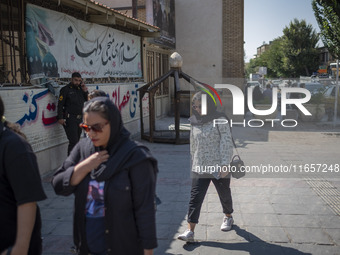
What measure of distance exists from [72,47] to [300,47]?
4685 centimetres

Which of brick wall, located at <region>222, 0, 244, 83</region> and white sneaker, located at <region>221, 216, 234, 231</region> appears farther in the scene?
brick wall, located at <region>222, 0, 244, 83</region>

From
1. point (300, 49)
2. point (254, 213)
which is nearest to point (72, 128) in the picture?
point (254, 213)

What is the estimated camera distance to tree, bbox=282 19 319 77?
4972 centimetres

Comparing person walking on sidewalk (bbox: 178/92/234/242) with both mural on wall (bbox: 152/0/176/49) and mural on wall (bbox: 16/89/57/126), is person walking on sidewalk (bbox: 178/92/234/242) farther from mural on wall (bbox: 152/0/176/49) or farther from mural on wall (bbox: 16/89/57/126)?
mural on wall (bbox: 152/0/176/49)

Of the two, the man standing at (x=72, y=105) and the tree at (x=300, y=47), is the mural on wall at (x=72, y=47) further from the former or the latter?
the tree at (x=300, y=47)

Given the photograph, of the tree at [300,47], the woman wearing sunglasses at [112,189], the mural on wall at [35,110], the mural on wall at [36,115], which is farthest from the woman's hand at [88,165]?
the tree at [300,47]

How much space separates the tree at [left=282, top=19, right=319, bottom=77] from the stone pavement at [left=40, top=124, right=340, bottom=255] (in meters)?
44.1

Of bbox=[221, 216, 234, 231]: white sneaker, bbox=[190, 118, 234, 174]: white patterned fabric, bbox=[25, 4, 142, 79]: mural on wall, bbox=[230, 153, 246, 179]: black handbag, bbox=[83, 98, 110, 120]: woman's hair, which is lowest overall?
bbox=[221, 216, 234, 231]: white sneaker

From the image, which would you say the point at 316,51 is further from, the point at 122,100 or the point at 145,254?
the point at 145,254

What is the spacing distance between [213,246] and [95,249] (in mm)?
2282

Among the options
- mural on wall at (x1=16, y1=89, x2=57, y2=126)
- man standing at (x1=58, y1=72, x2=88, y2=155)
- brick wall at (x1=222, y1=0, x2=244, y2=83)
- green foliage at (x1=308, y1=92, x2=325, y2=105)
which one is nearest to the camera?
mural on wall at (x1=16, y1=89, x2=57, y2=126)

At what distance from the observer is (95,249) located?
7.95 feet

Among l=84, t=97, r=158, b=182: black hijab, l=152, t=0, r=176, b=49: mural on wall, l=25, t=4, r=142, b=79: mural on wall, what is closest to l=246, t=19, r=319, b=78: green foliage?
l=152, t=0, r=176, b=49: mural on wall

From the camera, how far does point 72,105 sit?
7.72 m
